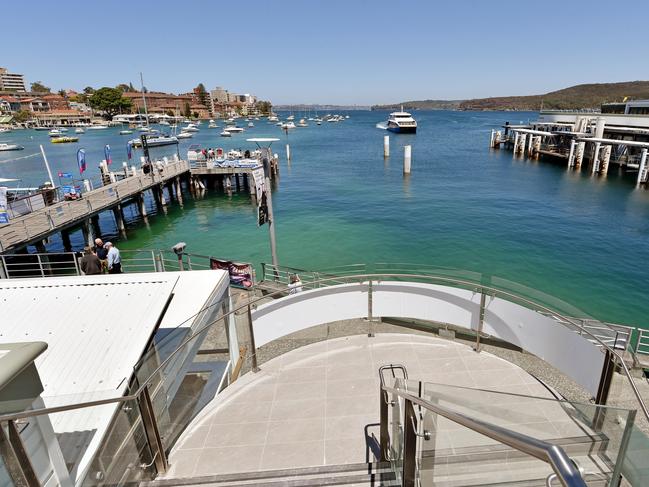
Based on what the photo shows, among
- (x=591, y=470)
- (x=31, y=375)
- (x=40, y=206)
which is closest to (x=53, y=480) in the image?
(x=31, y=375)

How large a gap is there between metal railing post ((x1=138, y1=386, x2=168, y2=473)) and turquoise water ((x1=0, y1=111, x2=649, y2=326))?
16.9m

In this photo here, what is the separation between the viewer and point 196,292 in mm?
7309

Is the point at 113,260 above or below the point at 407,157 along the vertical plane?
below

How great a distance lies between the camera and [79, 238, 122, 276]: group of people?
35.8 feet

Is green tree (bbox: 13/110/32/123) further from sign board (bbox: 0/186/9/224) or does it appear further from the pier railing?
sign board (bbox: 0/186/9/224)

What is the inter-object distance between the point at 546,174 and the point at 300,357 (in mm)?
48700

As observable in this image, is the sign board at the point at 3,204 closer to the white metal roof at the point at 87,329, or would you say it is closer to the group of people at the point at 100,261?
the group of people at the point at 100,261

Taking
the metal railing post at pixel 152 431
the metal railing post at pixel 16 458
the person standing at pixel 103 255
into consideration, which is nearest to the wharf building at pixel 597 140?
the person standing at pixel 103 255

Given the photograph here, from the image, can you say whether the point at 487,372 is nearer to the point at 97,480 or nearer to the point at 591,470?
the point at 591,470

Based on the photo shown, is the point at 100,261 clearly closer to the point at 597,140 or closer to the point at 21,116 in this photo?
the point at 597,140

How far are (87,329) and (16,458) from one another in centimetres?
311

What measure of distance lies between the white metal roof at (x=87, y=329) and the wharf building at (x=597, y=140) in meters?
46.3

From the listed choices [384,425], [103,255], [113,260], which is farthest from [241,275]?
[384,425]

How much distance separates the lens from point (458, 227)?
2677cm
